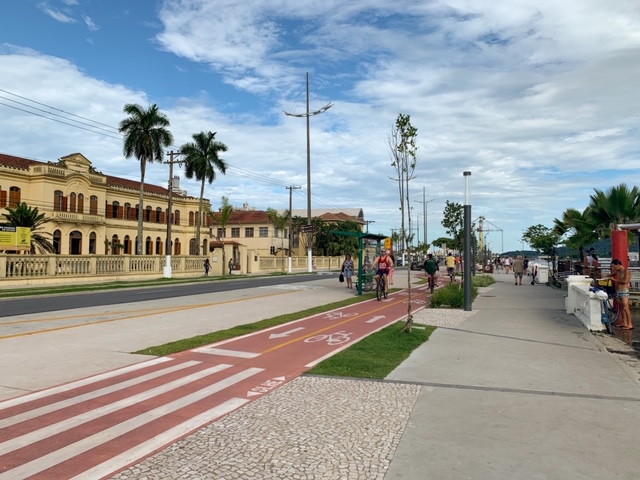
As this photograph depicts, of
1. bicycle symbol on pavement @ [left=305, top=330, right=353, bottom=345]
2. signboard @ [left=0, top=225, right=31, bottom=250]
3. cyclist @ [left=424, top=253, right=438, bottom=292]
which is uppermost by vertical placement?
signboard @ [left=0, top=225, right=31, bottom=250]

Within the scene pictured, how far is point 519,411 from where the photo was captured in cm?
562

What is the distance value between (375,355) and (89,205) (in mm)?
51823

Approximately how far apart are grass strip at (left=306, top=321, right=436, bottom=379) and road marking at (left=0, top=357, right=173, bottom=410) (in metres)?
2.51

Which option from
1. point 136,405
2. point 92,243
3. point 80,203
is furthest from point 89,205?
point 136,405

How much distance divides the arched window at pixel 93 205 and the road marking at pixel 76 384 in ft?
166

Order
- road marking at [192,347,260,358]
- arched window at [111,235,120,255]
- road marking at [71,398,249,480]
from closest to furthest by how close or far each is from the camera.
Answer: road marking at [71,398,249,480]
road marking at [192,347,260,358]
arched window at [111,235,120,255]

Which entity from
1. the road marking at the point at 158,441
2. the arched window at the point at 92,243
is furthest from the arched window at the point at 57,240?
the road marking at the point at 158,441

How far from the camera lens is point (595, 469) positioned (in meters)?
4.09

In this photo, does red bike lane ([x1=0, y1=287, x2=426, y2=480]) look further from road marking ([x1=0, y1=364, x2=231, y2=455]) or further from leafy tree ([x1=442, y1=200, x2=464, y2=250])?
leafy tree ([x1=442, y1=200, x2=464, y2=250])

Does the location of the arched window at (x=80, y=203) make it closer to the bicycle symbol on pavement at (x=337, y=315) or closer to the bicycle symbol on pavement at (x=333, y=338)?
the bicycle symbol on pavement at (x=337, y=315)

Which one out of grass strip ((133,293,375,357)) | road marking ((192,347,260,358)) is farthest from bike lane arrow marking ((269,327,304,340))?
road marking ((192,347,260,358))

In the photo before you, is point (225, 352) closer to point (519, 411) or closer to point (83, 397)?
point (83, 397)

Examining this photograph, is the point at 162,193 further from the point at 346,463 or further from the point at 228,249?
the point at 346,463

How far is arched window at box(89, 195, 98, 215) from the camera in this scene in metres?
54.0
